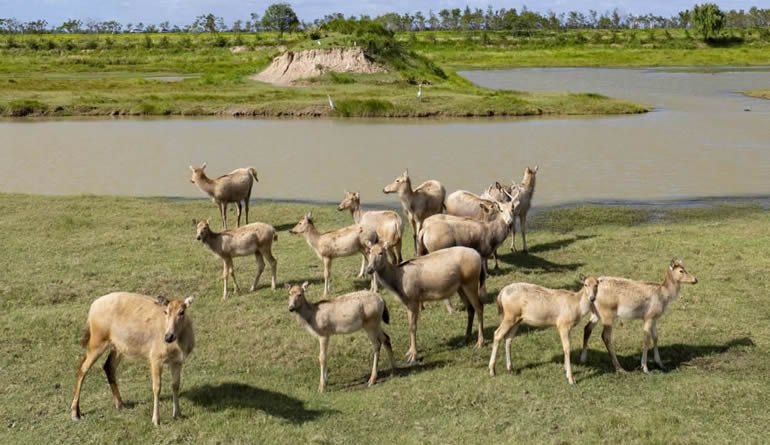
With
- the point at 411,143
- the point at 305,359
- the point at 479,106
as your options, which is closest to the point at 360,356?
the point at 305,359

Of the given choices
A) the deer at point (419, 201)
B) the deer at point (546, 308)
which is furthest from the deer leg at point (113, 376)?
the deer at point (419, 201)

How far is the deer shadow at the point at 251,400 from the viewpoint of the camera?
9016 mm

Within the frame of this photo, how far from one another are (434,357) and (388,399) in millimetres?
1604

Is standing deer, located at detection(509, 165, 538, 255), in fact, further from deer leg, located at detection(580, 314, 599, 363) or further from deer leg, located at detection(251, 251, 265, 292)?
deer leg, located at detection(580, 314, 599, 363)

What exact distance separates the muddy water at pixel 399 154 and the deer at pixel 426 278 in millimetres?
11596

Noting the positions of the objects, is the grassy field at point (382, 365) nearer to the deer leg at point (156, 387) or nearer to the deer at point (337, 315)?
the deer leg at point (156, 387)

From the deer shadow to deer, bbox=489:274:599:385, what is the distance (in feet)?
8.35

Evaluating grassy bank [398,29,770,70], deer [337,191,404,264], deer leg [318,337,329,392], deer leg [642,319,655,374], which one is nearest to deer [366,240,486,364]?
deer leg [318,337,329,392]

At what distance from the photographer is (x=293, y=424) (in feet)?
28.7

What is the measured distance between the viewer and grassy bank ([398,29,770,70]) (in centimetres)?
9275

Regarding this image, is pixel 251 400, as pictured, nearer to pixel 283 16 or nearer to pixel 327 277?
pixel 327 277

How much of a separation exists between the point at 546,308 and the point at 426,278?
185 centimetres

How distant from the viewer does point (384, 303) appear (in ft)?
32.1

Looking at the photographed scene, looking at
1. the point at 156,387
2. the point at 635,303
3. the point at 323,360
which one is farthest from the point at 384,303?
the point at 635,303
